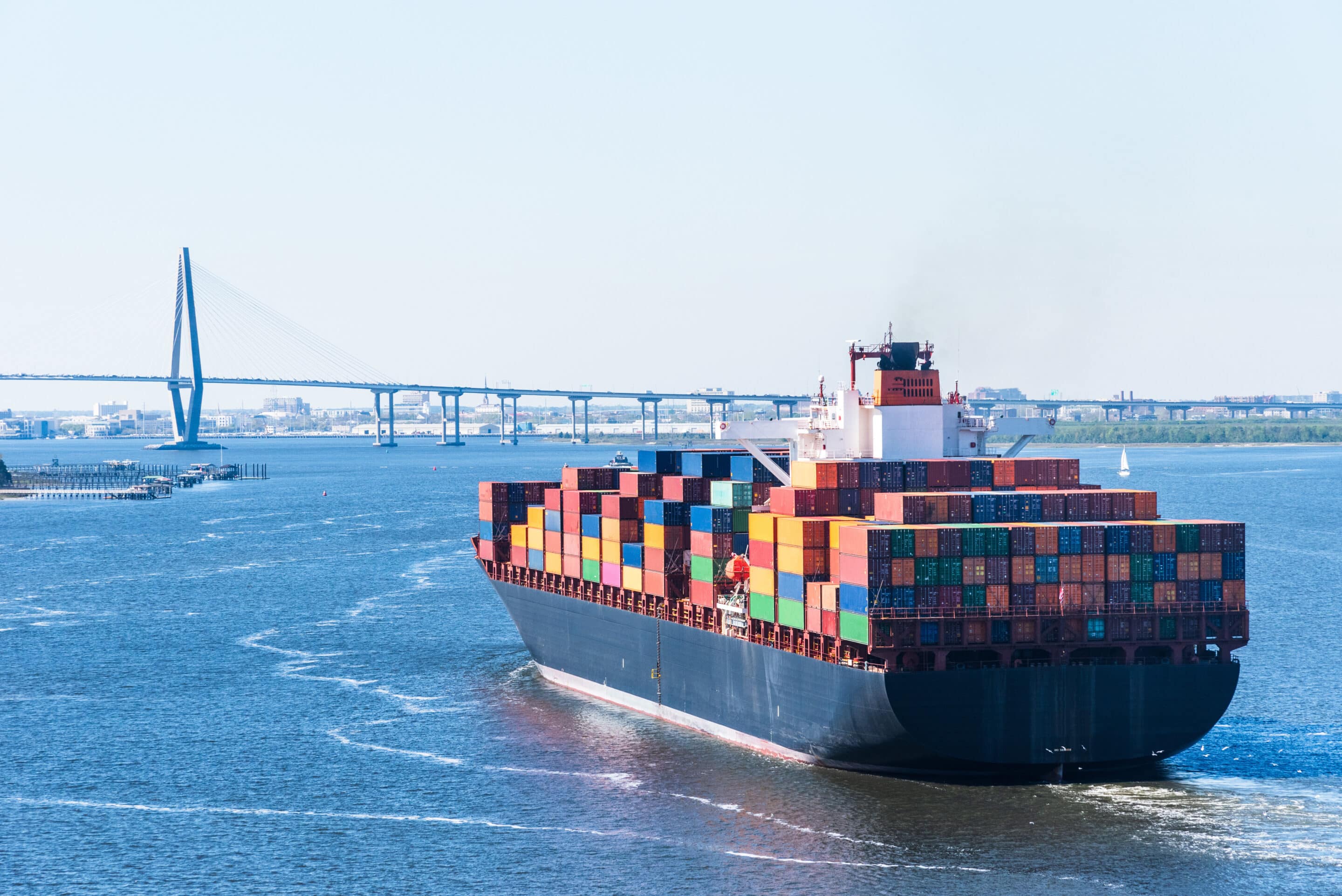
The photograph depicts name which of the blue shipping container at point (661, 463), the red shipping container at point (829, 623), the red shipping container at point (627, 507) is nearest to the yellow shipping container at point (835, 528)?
the red shipping container at point (829, 623)

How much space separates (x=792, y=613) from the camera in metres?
44.1

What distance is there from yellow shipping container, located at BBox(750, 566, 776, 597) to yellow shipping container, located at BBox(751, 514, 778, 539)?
0.12 m

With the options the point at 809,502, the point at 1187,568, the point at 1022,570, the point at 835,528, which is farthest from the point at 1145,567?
the point at 809,502

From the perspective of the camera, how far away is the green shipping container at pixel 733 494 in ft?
164

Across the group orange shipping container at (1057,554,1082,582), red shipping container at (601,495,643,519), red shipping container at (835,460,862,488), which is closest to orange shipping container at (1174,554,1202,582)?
orange shipping container at (1057,554,1082,582)

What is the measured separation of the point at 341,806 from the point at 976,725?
53.1 ft

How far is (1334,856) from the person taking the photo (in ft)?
118

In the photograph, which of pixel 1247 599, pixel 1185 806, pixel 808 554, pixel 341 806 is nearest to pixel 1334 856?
pixel 1185 806

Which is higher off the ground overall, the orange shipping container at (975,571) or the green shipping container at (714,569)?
the orange shipping container at (975,571)

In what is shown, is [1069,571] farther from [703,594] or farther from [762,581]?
[703,594]

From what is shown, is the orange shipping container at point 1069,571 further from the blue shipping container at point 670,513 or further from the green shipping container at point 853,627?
the blue shipping container at point 670,513

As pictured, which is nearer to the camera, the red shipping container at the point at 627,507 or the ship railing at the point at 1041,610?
the ship railing at the point at 1041,610

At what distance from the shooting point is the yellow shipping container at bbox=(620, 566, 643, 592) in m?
53.2

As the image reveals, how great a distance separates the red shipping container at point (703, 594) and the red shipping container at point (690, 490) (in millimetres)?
2983
